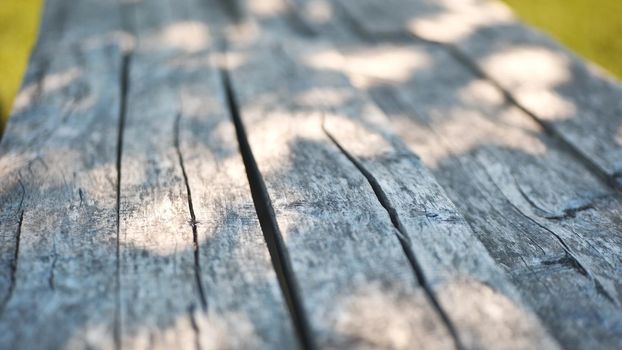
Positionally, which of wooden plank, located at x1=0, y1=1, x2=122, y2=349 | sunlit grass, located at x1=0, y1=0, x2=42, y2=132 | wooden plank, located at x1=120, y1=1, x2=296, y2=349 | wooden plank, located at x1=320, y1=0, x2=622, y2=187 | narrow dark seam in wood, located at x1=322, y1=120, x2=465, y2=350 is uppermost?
wooden plank, located at x1=320, y1=0, x2=622, y2=187

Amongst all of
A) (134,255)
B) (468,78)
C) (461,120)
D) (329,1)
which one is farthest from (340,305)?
(329,1)

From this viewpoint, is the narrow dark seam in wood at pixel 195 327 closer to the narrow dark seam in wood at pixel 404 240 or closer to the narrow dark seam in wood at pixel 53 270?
the narrow dark seam in wood at pixel 53 270

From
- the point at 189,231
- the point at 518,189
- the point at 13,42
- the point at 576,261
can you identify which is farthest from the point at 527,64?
the point at 13,42

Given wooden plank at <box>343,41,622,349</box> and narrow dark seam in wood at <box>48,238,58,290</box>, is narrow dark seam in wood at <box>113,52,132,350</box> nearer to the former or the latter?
narrow dark seam in wood at <box>48,238,58,290</box>

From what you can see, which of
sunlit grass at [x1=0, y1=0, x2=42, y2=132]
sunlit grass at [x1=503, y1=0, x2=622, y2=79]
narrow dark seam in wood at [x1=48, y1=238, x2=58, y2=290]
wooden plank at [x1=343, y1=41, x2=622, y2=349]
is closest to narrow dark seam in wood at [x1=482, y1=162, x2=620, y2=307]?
wooden plank at [x1=343, y1=41, x2=622, y2=349]

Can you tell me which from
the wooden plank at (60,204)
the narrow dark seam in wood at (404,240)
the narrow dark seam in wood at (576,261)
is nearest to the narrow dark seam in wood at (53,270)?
the wooden plank at (60,204)

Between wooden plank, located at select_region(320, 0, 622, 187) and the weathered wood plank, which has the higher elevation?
wooden plank, located at select_region(320, 0, 622, 187)

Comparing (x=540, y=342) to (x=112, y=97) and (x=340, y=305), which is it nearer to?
(x=340, y=305)

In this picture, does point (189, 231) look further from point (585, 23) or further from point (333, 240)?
point (585, 23)
